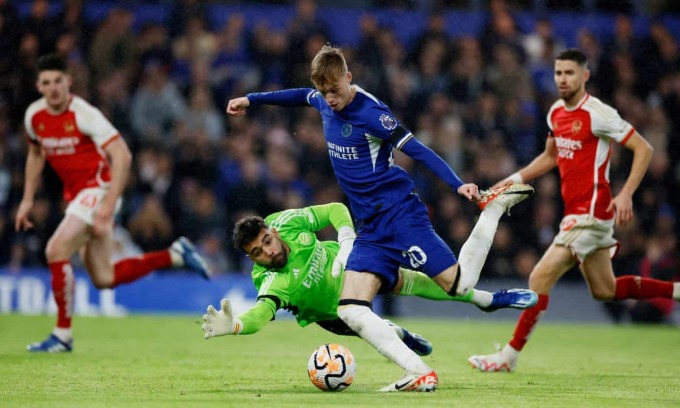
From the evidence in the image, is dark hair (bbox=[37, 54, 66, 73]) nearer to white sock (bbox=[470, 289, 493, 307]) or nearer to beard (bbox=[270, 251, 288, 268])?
beard (bbox=[270, 251, 288, 268])

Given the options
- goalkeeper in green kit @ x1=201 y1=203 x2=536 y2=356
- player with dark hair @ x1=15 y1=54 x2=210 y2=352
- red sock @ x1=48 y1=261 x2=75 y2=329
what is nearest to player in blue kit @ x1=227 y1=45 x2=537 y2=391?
goalkeeper in green kit @ x1=201 y1=203 x2=536 y2=356

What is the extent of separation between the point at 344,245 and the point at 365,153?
2.65ft

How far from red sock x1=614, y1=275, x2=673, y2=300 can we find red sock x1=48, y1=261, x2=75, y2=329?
17.0 feet

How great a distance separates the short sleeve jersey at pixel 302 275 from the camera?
8.35 meters

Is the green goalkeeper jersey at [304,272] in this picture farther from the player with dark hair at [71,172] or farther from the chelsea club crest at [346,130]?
the player with dark hair at [71,172]

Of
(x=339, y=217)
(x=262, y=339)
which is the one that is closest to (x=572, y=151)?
(x=339, y=217)

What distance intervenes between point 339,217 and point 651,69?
1186 cm

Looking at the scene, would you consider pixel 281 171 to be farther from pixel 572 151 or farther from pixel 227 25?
pixel 572 151

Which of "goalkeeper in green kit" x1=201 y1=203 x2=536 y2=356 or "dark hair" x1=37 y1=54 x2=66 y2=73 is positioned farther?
"dark hair" x1=37 y1=54 x2=66 y2=73

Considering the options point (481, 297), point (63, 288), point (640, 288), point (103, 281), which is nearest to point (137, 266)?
point (103, 281)

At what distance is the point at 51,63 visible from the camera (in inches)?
422

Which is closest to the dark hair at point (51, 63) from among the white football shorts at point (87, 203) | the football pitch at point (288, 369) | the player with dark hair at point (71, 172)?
the player with dark hair at point (71, 172)

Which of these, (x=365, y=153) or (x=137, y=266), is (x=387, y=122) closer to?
(x=365, y=153)

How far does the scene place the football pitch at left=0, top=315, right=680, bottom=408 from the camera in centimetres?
712
